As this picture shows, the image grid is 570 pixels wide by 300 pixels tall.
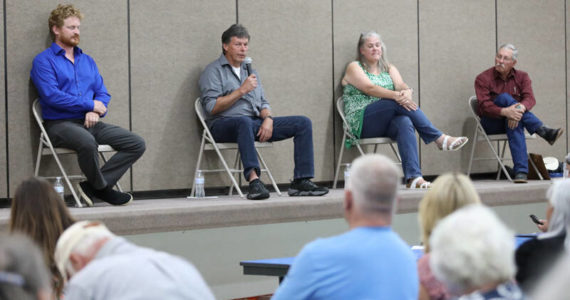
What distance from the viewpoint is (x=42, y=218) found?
2354mm

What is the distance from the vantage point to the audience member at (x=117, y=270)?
1.52 m

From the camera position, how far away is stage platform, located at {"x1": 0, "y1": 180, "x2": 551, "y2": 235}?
4.21m

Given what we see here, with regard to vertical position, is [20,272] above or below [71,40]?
below

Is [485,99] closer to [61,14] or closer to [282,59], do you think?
[282,59]

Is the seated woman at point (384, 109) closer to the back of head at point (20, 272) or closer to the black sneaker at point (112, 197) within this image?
the black sneaker at point (112, 197)

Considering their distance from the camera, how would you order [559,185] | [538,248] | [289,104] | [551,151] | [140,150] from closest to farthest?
[538,248] < [559,185] < [140,150] < [289,104] < [551,151]

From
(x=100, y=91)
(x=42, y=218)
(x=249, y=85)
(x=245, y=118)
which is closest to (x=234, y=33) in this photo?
(x=249, y=85)

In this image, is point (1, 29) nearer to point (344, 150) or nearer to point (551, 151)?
point (344, 150)

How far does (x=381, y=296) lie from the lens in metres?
1.80

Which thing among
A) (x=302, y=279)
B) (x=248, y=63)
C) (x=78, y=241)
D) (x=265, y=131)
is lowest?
(x=302, y=279)

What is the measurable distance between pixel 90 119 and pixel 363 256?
3.17 metres

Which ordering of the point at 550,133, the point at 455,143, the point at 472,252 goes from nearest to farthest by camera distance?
the point at 472,252
the point at 455,143
the point at 550,133

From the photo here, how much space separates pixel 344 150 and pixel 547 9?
2920mm

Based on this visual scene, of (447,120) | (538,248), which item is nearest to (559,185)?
(538,248)
